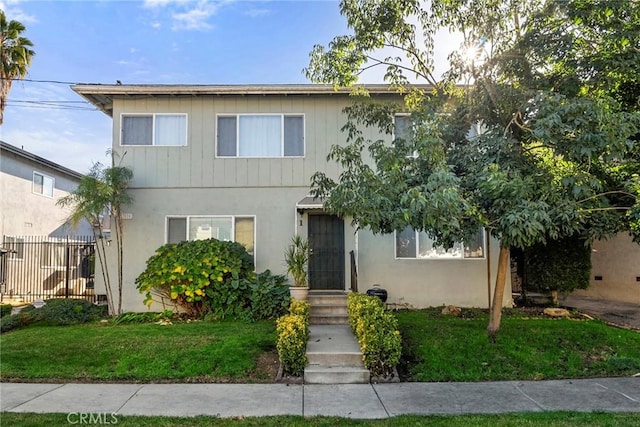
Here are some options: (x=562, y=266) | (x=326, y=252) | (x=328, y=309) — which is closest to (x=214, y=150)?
(x=326, y=252)

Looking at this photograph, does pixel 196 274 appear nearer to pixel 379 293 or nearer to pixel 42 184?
pixel 379 293

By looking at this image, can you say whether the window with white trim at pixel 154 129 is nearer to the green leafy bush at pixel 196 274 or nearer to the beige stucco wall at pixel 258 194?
the beige stucco wall at pixel 258 194

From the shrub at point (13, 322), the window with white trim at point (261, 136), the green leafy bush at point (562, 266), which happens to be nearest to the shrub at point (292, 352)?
the window with white trim at point (261, 136)

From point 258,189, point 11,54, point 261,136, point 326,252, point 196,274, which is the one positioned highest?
point 11,54

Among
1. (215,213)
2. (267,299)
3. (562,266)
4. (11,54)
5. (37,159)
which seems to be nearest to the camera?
(267,299)

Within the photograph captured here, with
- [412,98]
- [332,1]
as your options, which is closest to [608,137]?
[412,98]

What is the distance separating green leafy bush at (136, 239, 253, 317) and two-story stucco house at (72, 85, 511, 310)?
89cm

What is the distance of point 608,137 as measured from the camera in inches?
211

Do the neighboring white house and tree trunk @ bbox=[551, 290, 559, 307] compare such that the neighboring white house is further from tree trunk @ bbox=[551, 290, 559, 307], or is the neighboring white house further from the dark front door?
tree trunk @ bbox=[551, 290, 559, 307]

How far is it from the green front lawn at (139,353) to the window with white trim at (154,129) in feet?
15.8

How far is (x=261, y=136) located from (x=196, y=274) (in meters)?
3.96

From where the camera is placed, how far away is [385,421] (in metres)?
4.64

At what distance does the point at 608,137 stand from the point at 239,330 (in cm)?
697
